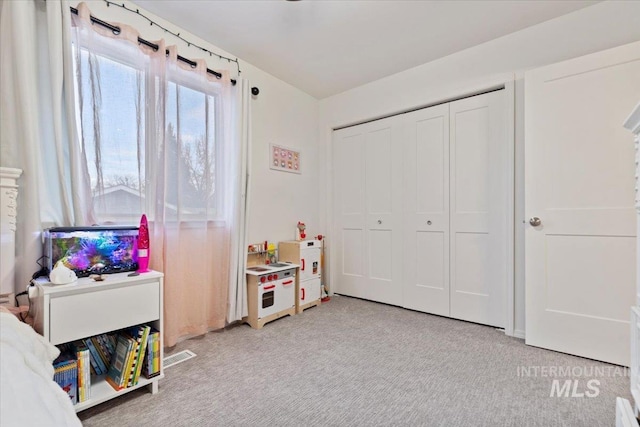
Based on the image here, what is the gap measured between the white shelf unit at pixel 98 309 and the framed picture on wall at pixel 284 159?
1793 millimetres

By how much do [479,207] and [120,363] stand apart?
2857 millimetres

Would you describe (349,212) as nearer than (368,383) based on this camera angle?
No

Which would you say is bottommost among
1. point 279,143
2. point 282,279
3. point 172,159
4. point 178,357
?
point 178,357

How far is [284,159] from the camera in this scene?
10.6 feet

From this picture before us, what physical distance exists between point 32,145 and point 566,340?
3485 mm

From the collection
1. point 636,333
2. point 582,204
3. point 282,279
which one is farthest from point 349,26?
point 636,333

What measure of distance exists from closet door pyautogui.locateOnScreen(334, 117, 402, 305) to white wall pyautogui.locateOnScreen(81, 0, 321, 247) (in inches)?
14.3

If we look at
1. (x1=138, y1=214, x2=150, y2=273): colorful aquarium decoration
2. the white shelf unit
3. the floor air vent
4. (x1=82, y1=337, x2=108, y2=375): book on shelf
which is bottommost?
the floor air vent

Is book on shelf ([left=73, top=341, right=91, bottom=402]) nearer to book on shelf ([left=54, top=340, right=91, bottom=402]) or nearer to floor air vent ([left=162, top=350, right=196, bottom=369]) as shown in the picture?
book on shelf ([left=54, top=340, right=91, bottom=402])

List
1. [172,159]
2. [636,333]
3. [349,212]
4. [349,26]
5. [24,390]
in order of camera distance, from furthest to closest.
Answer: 1. [349,212]
2. [349,26]
3. [172,159]
4. [636,333]
5. [24,390]

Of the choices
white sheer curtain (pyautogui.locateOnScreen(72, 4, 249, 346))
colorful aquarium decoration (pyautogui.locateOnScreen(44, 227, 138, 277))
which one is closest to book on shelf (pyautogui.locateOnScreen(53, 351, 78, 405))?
colorful aquarium decoration (pyautogui.locateOnScreen(44, 227, 138, 277))

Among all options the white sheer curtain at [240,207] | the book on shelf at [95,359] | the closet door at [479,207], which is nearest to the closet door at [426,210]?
the closet door at [479,207]

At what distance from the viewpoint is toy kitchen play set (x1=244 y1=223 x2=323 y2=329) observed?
2.60 m

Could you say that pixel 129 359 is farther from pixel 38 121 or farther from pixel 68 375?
pixel 38 121
